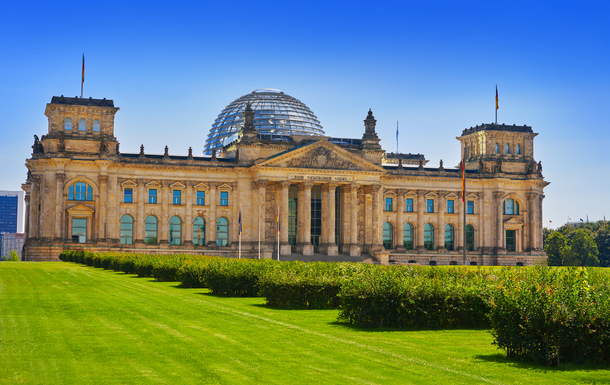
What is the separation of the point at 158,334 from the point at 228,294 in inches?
670

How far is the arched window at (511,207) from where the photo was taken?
10556 centimetres

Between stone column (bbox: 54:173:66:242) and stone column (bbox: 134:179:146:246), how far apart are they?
9285 mm

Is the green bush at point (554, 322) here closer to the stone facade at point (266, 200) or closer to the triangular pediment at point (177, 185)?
the stone facade at point (266, 200)

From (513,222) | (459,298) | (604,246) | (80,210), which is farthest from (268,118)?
(459,298)

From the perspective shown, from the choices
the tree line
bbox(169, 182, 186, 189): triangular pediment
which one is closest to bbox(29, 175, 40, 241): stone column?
bbox(169, 182, 186, 189): triangular pediment

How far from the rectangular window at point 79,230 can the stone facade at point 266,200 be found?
0.13 m

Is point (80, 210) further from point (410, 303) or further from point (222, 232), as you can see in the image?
point (410, 303)

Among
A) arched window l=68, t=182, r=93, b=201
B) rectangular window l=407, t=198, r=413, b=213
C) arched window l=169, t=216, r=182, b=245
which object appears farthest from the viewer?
rectangular window l=407, t=198, r=413, b=213

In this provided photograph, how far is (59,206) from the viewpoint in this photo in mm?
86625

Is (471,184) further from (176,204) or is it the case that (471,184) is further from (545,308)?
(545,308)

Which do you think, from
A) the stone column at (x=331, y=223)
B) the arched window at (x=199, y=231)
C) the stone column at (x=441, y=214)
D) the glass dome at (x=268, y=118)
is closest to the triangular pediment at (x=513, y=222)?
the stone column at (x=441, y=214)

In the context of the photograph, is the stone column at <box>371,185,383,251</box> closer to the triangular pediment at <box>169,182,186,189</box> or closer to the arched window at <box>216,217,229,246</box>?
the arched window at <box>216,217,229,246</box>

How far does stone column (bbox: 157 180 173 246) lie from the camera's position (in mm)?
92250

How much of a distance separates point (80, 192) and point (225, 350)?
72.1 meters
